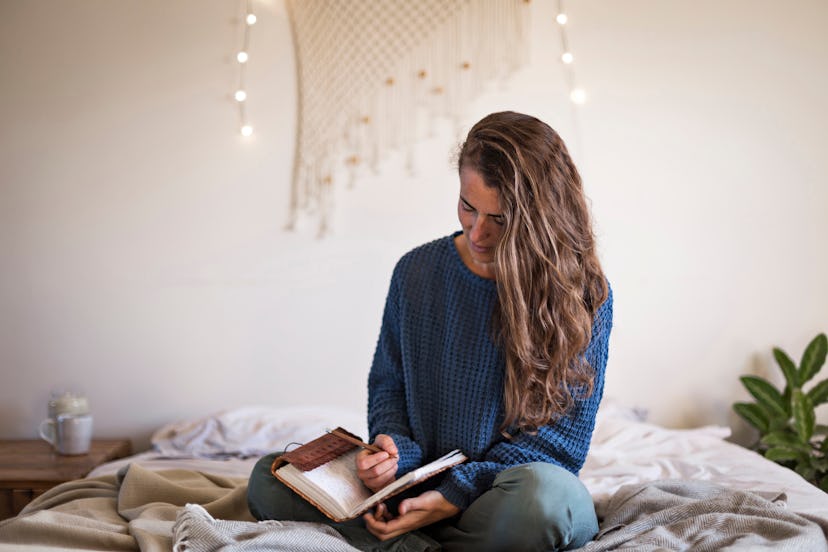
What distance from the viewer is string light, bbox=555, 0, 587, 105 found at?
2.86 meters

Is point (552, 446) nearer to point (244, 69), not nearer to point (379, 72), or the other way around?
point (379, 72)

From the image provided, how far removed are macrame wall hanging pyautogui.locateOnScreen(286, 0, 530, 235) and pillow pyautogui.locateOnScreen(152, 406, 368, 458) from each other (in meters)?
0.62

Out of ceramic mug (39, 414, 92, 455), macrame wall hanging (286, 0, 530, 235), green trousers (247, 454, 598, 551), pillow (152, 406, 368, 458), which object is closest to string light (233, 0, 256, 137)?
macrame wall hanging (286, 0, 530, 235)

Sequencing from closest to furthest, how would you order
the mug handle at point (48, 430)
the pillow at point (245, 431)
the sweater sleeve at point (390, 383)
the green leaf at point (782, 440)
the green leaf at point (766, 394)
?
the sweater sleeve at point (390, 383)
the pillow at point (245, 431)
the mug handle at point (48, 430)
the green leaf at point (782, 440)
the green leaf at point (766, 394)

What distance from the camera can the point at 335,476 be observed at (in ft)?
4.85

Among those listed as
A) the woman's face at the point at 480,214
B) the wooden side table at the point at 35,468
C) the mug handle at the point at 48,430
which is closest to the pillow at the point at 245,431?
the wooden side table at the point at 35,468

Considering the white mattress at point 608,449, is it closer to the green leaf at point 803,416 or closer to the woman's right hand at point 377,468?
the green leaf at point 803,416

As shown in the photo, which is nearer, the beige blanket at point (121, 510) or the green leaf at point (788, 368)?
the beige blanket at point (121, 510)

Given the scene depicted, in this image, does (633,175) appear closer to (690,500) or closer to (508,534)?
(690,500)

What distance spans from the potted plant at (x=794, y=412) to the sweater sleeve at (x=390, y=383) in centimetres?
148

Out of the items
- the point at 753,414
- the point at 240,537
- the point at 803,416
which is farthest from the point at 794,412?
the point at 240,537

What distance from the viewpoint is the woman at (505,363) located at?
1427 millimetres

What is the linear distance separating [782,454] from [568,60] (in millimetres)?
1387

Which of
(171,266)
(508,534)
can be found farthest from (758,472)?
(171,266)
